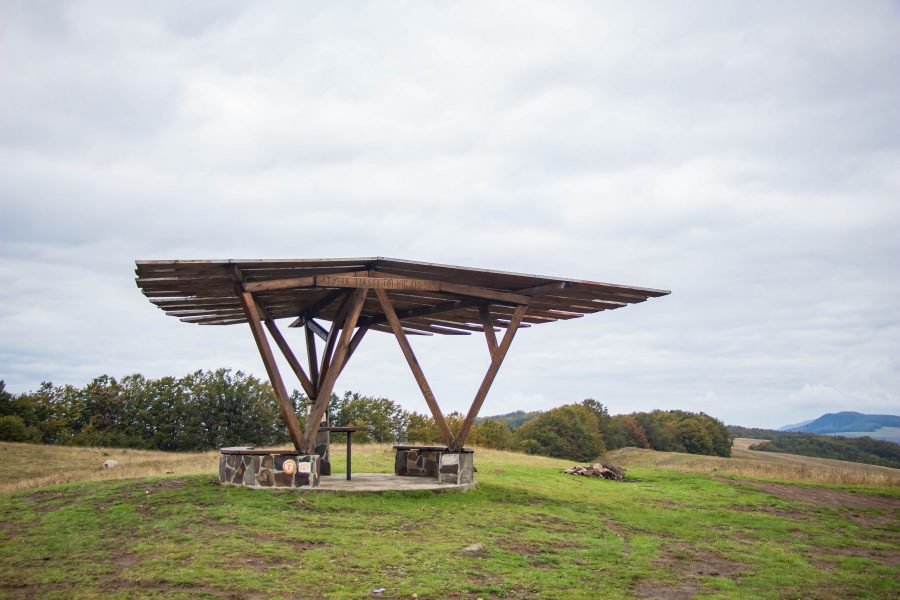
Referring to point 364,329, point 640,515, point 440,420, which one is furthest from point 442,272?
point 640,515

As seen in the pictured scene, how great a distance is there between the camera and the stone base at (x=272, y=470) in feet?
35.8

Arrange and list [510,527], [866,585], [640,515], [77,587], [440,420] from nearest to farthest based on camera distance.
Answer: [77,587], [866,585], [510,527], [640,515], [440,420]

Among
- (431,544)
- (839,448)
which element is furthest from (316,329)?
(839,448)

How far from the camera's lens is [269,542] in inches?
301

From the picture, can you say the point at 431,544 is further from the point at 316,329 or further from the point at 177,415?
the point at 177,415

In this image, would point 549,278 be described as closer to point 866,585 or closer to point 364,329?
point 364,329

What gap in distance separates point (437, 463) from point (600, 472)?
6692 millimetres

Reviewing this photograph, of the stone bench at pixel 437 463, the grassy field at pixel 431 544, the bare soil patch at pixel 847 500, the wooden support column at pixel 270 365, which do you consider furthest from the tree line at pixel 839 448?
the wooden support column at pixel 270 365

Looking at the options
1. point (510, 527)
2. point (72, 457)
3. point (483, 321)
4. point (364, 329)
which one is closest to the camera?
point (510, 527)

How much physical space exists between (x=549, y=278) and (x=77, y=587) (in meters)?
8.69

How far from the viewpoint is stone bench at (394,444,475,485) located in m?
12.4

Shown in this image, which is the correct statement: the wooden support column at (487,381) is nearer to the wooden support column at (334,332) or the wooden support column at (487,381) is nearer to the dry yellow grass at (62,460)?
the wooden support column at (334,332)

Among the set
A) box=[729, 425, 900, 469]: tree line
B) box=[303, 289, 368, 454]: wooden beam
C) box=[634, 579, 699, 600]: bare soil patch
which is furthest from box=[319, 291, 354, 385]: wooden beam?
box=[729, 425, 900, 469]: tree line

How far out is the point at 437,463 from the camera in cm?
1303
